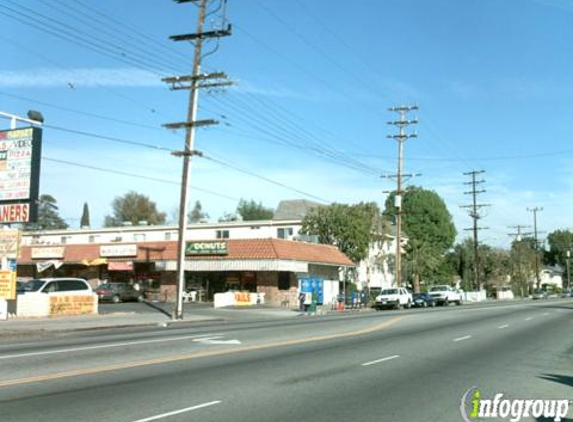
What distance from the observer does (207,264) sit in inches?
1863

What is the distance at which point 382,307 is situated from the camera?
164ft

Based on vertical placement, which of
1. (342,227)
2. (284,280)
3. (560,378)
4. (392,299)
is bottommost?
(560,378)

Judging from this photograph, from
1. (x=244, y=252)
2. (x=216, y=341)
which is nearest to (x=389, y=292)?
(x=244, y=252)

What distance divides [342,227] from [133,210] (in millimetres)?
56469

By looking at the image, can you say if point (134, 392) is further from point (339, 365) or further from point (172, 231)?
point (172, 231)

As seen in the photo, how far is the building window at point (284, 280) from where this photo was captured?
4673 cm

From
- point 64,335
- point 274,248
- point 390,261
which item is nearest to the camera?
point 64,335

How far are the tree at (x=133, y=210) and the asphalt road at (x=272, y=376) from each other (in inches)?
3563

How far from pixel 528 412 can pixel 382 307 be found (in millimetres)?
41638

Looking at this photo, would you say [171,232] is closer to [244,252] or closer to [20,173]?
[244,252]

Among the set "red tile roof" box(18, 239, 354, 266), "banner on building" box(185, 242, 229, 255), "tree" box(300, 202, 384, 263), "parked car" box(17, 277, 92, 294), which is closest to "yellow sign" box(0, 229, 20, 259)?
"parked car" box(17, 277, 92, 294)

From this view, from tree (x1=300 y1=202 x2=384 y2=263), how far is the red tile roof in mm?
5273

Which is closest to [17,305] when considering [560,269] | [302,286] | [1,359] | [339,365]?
[1,359]

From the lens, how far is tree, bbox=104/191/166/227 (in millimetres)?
108062
